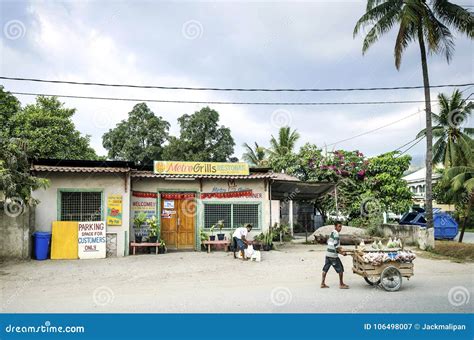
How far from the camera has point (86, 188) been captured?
14.9 m

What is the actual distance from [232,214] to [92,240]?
576 centimetres

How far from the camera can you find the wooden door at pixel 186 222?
16625 mm

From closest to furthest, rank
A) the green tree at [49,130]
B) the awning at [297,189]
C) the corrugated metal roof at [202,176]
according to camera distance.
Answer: the corrugated metal roof at [202,176] < the awning at [297,189] < the green tree at [49,130]

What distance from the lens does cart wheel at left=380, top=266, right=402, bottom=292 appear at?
28.8 ft

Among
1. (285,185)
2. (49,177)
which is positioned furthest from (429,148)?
(49,177)

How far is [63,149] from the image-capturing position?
95.6 ft

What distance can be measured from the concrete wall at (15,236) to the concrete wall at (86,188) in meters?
0.98

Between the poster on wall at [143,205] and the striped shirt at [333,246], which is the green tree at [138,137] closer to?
the poster on wall at [143,205]

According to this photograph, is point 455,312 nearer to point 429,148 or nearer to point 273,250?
point 273,250

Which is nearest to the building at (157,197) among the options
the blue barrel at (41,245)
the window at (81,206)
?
the window at (81,206)

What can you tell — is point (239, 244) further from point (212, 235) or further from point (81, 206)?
point (81, 206)

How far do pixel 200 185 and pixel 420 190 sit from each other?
41.0 meters

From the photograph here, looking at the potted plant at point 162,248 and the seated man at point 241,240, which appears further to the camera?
the potted plant at point 162,248

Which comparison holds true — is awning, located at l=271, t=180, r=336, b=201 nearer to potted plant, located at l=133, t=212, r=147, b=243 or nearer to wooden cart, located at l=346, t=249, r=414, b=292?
potted plant, located at l=133, t=212, r=147, b=243
